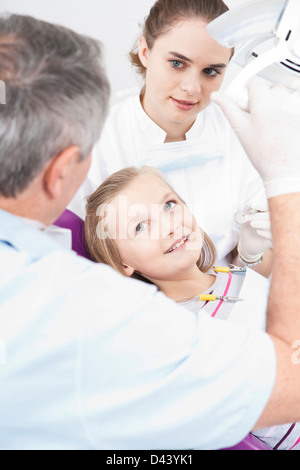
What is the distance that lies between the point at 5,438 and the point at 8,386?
0.10 m

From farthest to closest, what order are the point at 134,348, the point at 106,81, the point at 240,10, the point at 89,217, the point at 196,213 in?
the point at 196,213
the point at 89,217
the point at 240,10
the point at 106,81
the point at 134,348

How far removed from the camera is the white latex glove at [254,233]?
1.32 meters

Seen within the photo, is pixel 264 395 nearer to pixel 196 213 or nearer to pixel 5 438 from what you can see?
pixel 5 438

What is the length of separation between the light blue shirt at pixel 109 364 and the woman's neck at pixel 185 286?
2.02ft

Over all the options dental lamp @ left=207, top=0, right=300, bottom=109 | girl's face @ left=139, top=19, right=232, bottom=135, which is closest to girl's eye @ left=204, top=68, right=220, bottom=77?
girl's face @ left=139, top=19, right=232, bottom=135

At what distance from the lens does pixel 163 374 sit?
0.68 m

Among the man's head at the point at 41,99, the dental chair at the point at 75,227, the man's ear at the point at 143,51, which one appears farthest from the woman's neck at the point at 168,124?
the man's head at the point at 41,99

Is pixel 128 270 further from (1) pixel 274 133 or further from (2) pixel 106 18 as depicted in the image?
(2) pixel 106 18

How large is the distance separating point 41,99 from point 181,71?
0.80 meters

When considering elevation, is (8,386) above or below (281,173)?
below

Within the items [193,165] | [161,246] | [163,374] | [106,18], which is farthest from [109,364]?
[106,18]

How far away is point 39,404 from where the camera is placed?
68 centimetres

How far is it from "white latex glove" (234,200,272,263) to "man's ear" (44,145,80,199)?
70 centimetres

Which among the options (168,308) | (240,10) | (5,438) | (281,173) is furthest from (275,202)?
(5,438)
